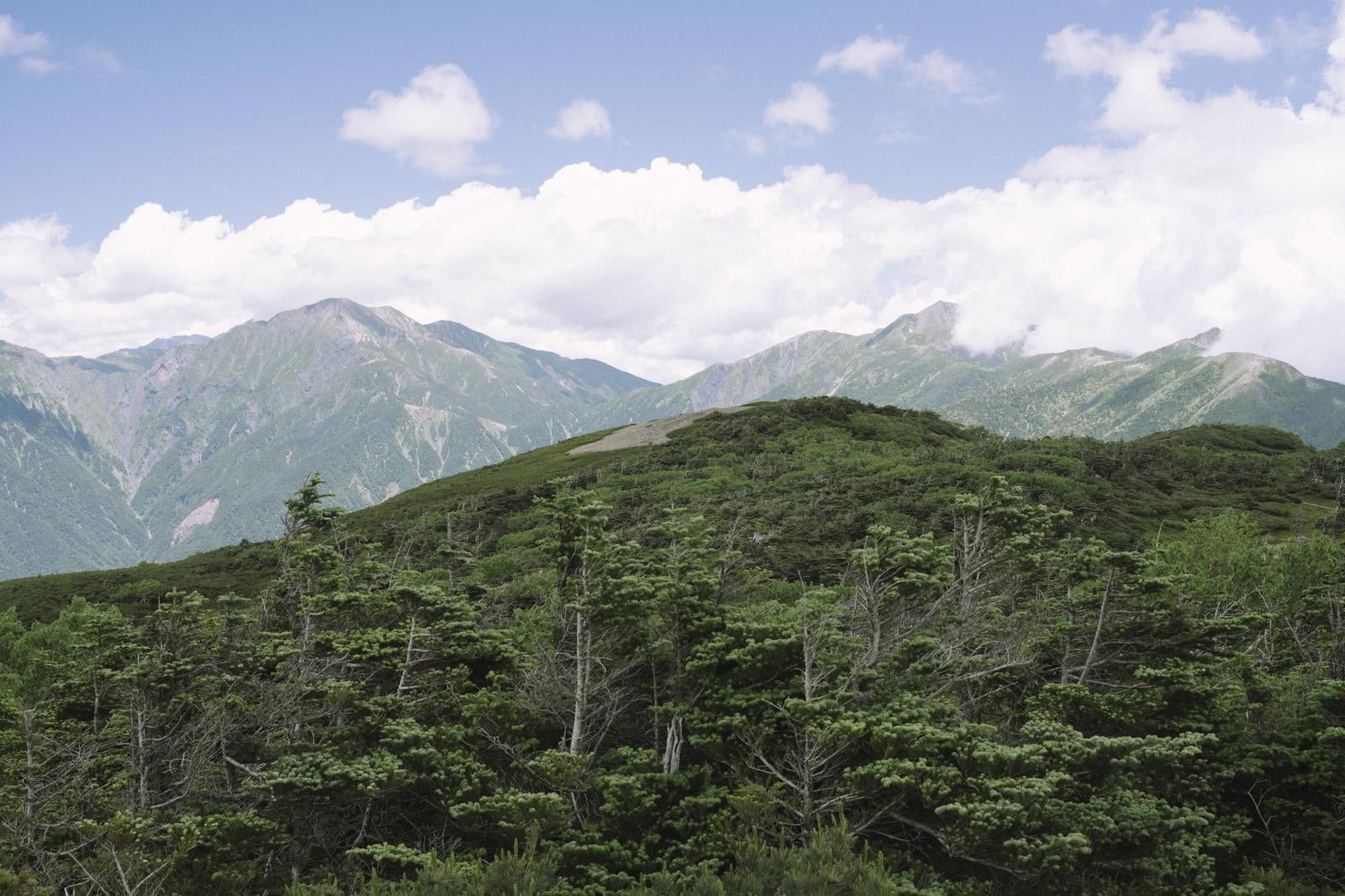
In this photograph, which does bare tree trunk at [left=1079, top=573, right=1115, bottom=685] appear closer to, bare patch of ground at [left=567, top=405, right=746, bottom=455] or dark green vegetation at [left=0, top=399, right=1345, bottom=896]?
dark green vegetation at [left=0, top=399, right=1345, bottom=896]

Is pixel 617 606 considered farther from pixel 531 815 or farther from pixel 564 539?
pixel 531 815

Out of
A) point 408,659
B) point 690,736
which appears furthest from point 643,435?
point 690,736

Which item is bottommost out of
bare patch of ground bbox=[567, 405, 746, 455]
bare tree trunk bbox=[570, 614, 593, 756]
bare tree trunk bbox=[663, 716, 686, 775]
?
bare tree trunk bbox=[663, 716, 686, 775]

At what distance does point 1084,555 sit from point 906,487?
56713 mm

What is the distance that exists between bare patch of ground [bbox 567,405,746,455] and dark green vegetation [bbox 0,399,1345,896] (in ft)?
322

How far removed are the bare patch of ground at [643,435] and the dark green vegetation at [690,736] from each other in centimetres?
9804

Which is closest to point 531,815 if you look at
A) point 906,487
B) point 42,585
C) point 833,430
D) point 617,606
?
point 617,606

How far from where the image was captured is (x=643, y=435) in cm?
12900

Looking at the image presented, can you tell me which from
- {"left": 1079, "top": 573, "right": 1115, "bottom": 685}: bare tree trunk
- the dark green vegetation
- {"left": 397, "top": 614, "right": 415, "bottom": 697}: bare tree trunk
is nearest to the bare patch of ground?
the dark green vegetation

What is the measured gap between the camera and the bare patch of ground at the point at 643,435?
12406 cm

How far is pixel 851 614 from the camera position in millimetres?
20078

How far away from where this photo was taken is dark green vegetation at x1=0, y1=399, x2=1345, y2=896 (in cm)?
1432

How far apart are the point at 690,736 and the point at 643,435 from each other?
368ft

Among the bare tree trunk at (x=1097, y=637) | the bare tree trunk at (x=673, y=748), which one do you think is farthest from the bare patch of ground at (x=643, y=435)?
the bare tree trunk at (x=673, y=748)
